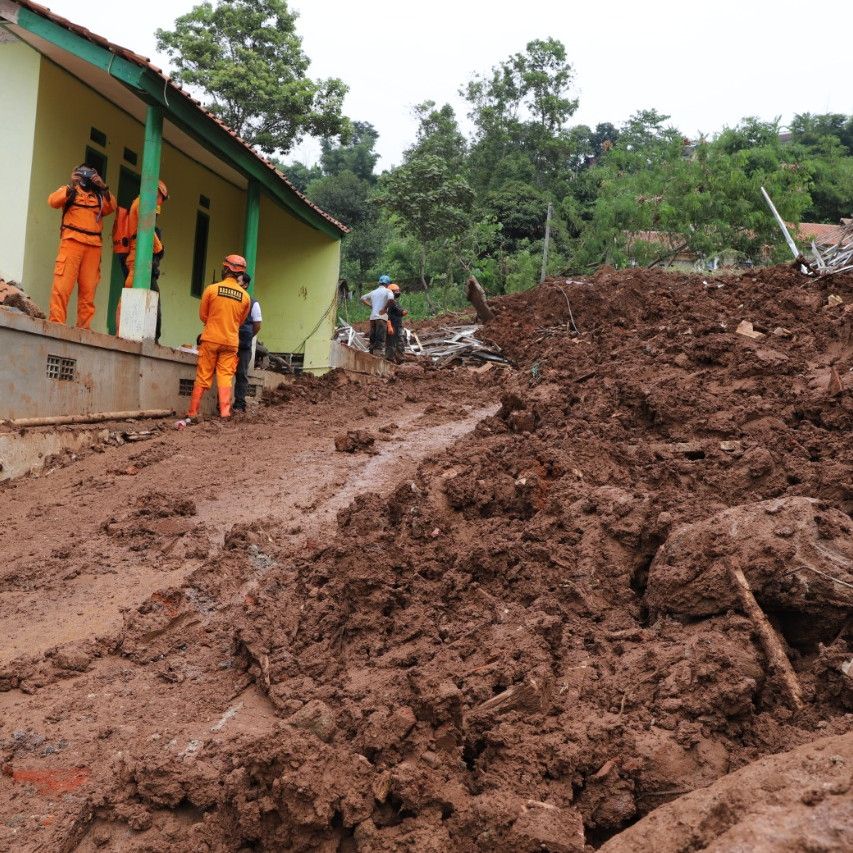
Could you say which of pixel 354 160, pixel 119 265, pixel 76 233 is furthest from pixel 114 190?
pixel 354 160

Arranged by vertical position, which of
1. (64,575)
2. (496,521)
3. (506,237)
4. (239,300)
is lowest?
(64,575)

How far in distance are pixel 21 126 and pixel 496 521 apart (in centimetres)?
761

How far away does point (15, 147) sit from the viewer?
9102mm

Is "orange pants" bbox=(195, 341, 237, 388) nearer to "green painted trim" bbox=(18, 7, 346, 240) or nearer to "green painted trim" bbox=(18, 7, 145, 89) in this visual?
"green painted trim" bbox=(18, 7, 346, 240)

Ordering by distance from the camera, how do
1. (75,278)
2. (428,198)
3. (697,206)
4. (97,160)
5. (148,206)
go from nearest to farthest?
(75,278), (148,206), (97,160), (697,206), (428,198)

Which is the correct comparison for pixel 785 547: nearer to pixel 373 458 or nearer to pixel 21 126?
pixel 373 458

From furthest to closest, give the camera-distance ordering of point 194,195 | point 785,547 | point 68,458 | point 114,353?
point 194,195, point 114,353, point 68,458, point 785,547

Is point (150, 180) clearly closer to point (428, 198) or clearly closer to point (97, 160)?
point (97, 160)

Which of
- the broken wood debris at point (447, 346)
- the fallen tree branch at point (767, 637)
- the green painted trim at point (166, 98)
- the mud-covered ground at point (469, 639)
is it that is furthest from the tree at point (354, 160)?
the fallen tree branch at point (767, 637)

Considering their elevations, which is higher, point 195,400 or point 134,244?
point 134,244

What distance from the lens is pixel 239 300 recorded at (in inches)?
365

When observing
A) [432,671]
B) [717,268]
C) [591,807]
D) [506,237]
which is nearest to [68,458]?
[432,671]

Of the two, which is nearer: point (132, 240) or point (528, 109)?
point (132, 240)

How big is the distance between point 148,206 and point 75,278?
3.85 ft
